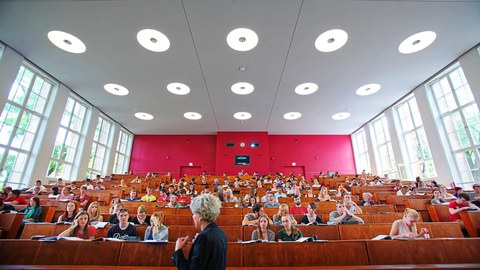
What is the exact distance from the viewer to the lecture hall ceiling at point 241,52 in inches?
200

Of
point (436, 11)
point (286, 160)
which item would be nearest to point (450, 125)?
point (436, 11)

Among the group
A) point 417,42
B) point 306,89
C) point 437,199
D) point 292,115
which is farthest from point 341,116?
point 437,199

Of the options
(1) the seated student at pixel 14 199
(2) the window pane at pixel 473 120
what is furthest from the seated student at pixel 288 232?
(2) the window pane at pixel 473 120

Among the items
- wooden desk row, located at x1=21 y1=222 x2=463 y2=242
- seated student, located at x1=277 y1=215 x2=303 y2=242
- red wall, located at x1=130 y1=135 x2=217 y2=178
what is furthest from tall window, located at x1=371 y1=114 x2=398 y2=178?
seated student, located at x1=277 y1=215 x2=303 y2=242

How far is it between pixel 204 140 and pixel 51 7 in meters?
9.43

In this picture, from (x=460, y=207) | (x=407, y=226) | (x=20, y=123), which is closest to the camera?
(x=407, y=226)

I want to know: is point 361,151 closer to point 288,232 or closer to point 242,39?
point 242,39

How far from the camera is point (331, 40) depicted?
607 cm

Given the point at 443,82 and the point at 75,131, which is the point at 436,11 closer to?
the point at 443,82

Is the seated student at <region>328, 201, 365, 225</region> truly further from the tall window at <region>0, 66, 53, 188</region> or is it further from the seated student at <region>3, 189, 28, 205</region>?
the tall window at <region>0, 66, 53, 188</region>

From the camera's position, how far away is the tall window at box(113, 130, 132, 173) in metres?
12.2

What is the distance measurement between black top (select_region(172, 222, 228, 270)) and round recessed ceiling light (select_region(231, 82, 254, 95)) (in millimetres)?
7169

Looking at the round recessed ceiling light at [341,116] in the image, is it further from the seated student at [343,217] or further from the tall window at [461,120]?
the seated student at [343,217]

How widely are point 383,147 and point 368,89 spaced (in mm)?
4007
